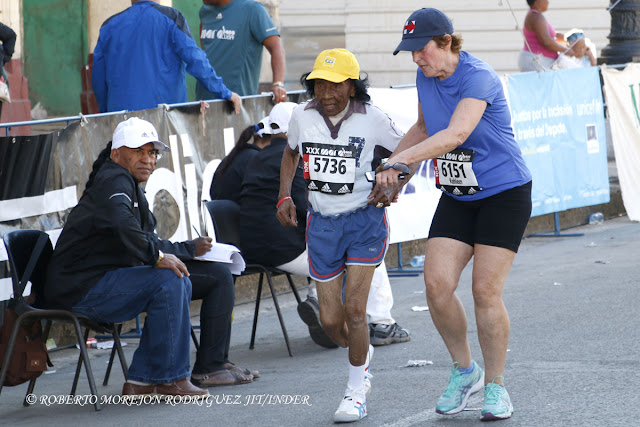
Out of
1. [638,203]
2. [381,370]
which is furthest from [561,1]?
[381,370]

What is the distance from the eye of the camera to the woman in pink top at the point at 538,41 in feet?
44.6

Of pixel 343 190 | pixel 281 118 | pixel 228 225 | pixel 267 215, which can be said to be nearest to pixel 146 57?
pixel 281 118

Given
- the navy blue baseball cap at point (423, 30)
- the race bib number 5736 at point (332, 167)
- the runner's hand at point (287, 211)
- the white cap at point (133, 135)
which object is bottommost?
the runner's hand at point (287, 211)

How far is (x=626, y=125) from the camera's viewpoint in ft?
41.1

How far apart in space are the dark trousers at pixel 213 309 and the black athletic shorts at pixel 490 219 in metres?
1.62

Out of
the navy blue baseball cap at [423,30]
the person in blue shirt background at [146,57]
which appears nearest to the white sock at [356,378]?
the navy blue baseball cap at [423,30]

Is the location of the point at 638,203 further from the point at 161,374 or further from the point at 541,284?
the point at 161,374

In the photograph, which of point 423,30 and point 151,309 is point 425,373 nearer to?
point 151,309

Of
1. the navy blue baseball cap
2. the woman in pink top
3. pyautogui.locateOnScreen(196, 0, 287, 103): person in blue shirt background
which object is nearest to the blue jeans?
the navy blue baseball cap

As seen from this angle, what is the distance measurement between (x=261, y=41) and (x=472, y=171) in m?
4.76

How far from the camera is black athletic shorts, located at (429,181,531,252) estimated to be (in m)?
5.24

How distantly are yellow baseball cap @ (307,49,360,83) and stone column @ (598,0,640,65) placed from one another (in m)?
9.17

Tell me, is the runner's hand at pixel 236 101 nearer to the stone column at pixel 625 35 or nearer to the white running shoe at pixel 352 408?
the white running shoe at pixel 352 408

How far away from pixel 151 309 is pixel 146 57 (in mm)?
3166
